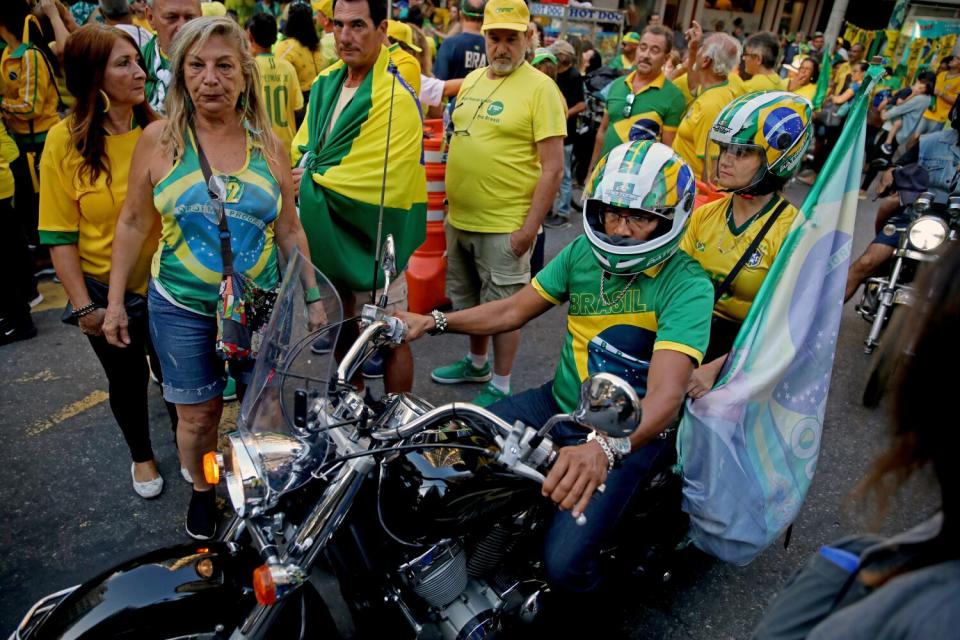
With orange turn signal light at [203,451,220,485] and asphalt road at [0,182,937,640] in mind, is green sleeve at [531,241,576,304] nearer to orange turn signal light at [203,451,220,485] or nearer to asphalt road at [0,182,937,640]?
asphalt road at [0,182,937,640]

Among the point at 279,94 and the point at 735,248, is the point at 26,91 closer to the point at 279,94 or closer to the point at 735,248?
the point at 279,94

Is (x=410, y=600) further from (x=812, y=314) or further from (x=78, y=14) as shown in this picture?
(x=78, y=14)

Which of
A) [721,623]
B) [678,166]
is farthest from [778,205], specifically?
[721,623]

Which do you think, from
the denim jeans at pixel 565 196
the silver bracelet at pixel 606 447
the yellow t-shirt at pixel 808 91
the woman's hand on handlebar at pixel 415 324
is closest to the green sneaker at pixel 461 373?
the woman's hand on handlebar at pixel 415 324

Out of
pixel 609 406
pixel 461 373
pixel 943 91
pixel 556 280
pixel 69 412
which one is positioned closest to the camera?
pixel 609 406

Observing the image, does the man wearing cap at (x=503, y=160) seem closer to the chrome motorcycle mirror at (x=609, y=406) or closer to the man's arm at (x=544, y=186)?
the man's arm at (x=544, y=186)

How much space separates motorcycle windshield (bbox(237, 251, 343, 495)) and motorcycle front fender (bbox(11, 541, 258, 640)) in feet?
1.31

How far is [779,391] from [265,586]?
1.73m

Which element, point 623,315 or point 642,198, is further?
point 623,315

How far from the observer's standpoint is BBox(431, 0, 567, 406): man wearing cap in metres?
3.72

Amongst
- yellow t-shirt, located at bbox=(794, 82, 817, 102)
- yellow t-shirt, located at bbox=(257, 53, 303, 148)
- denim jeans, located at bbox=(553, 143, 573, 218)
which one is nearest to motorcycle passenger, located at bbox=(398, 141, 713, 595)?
yellow t-shirt, located at bbox=(257, 53, 303, 148)

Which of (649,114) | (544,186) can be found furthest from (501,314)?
(649,114)

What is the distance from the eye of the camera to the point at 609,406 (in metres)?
1.41

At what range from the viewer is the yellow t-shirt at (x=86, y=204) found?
2625mm
